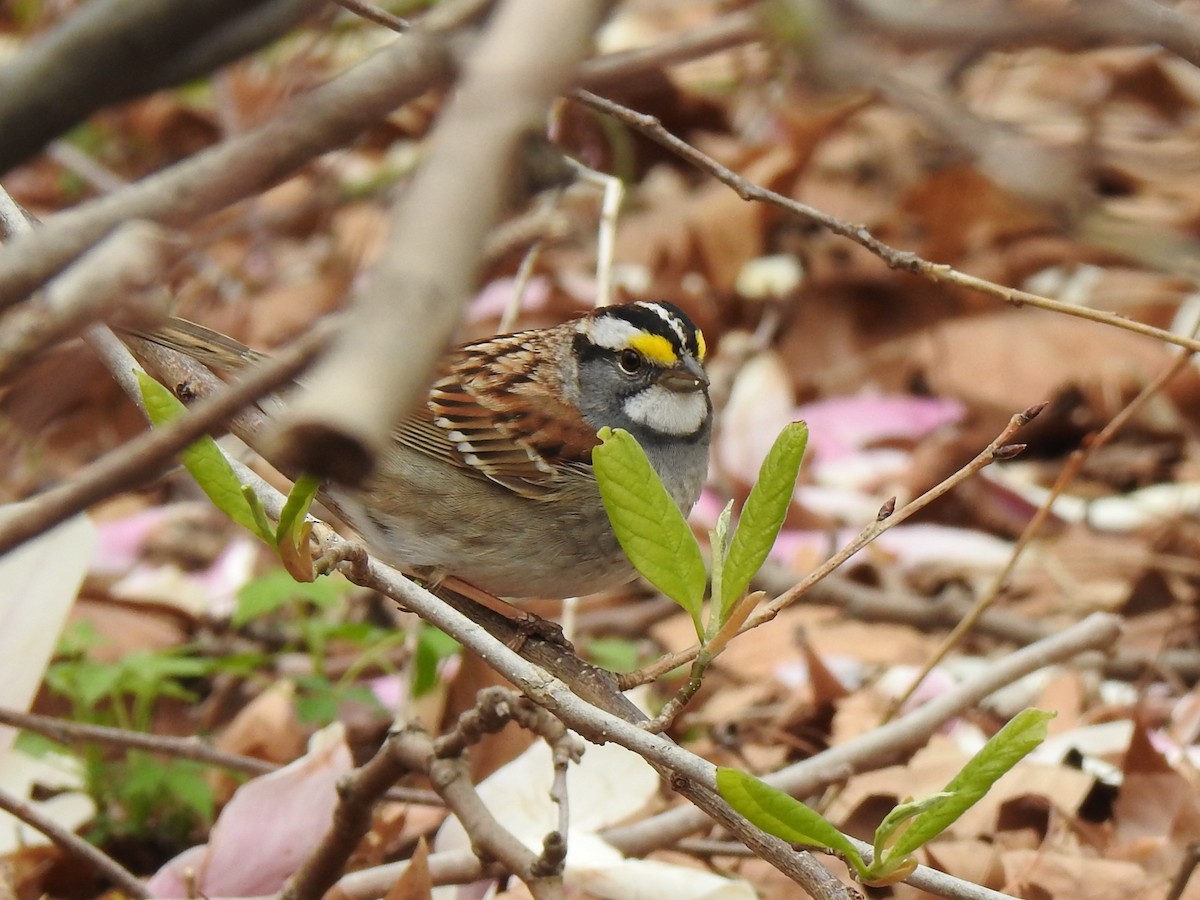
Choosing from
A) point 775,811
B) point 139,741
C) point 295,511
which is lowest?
point 139,741

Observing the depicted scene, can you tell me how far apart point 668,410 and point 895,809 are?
1.65 metres

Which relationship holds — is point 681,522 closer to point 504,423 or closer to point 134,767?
point 134,767

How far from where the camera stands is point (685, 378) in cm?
285

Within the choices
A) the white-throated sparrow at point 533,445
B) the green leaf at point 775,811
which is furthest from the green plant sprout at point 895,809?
the white-throated sparrow at point 533,445

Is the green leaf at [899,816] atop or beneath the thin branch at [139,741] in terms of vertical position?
atop

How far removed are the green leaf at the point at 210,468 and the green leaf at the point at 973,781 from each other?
623 millimetres

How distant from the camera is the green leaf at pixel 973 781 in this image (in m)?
1.26

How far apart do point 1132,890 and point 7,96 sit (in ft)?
6.13

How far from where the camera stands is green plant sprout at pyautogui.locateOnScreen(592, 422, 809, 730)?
1.25 m

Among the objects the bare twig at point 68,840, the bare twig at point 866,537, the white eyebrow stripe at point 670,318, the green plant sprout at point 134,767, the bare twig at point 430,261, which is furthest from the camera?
the white eyebrow stripe at point 670,318

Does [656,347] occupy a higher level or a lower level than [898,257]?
lower

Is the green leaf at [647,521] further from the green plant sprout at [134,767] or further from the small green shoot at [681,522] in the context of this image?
the green plant sprout at [134,767]

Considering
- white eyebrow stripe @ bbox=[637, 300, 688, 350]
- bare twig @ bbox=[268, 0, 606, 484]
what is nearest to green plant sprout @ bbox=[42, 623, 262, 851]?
white eyebrow stripe @ bbox=[637, 300, 688, 350]

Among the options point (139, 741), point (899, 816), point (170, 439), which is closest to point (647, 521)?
point (899, 816)
